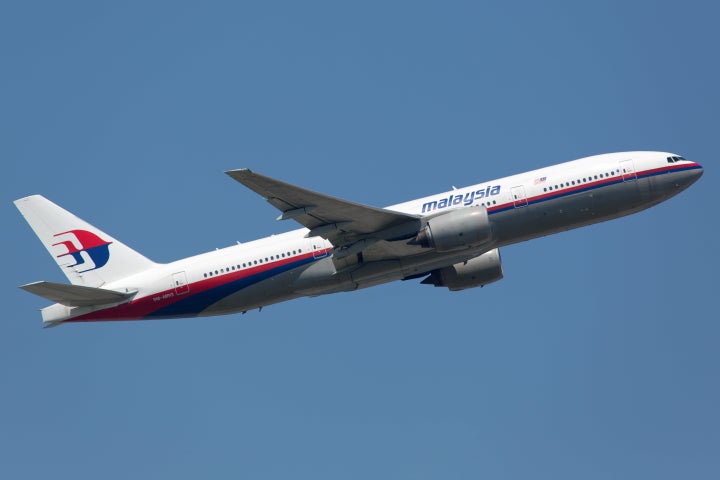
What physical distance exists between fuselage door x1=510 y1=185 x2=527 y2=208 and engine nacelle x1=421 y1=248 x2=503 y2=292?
5.07 metres

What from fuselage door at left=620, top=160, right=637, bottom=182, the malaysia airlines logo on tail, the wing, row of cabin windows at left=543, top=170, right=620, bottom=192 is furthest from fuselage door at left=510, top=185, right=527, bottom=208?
the malaysia airlines logo on tail

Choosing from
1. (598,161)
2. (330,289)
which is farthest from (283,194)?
(598,161)

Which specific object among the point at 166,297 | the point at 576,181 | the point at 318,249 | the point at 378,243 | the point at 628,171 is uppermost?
the point at 628,171

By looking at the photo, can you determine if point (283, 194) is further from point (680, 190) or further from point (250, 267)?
point (680, 190)

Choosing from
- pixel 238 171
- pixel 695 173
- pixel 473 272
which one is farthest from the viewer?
pixel 473 272

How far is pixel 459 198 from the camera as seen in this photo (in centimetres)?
4984

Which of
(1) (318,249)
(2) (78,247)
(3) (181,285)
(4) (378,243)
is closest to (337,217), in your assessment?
(4) (378,243)

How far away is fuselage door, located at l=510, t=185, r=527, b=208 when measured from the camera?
161 ft

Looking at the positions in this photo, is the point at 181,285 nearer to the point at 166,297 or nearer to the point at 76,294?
the point at 166,297

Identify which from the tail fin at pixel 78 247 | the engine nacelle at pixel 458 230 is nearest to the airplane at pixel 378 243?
the engine nacelle at pixel 458 230

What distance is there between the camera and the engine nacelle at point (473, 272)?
53.4 m

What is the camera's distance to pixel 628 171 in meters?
50.0

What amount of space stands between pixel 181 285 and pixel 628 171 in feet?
72.6

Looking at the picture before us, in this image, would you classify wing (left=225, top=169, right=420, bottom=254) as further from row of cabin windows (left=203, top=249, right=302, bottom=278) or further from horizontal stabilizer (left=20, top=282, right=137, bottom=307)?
horizontal stabilizer (left=20, top=282, right=137, bottom=307)
